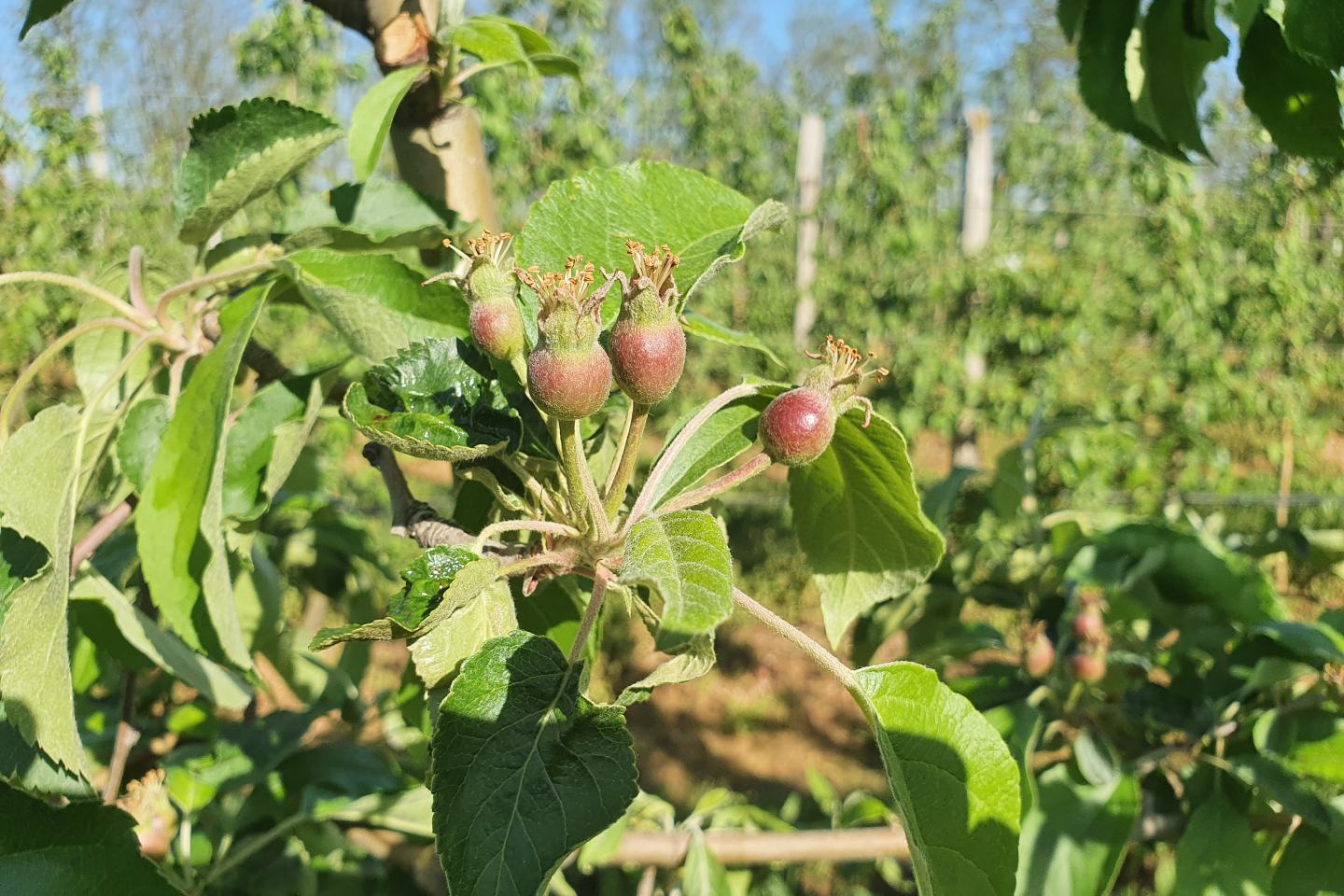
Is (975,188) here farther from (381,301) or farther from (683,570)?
(683,570)

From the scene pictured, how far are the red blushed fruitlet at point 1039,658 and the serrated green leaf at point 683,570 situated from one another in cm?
96

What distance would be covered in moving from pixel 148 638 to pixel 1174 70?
3.76ft

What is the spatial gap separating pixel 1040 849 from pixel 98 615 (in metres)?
1.08

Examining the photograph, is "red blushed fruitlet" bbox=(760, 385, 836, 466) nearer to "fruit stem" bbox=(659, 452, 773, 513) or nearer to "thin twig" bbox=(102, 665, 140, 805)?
"fruit stem" bbox=(659, 452, 773, 513)

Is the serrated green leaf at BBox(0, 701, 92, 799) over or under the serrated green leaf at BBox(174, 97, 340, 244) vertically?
under

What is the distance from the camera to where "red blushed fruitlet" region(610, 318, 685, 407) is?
0.62 m

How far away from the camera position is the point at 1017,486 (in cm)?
165

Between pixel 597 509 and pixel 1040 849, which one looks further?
pixel 1040 849

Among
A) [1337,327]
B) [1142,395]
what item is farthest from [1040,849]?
[1337,327]

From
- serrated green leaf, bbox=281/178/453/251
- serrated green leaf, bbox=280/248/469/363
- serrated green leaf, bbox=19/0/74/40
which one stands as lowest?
serrated green leaf, bbox=280/248/469/363

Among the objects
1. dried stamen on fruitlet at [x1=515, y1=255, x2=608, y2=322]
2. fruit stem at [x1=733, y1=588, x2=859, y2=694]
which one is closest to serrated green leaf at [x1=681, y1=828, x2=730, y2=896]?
fruit stem at [x1=733, y1=588, x2=859, y2=694]

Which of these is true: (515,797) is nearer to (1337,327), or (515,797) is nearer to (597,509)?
(597,509)

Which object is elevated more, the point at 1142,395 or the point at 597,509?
the point at 597,509

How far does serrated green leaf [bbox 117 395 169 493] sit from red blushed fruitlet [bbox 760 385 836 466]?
0.50 meters
